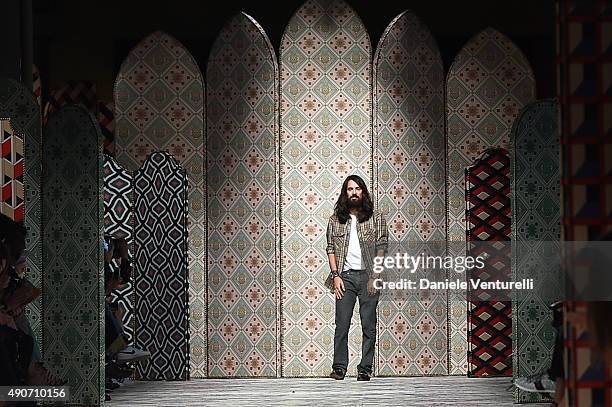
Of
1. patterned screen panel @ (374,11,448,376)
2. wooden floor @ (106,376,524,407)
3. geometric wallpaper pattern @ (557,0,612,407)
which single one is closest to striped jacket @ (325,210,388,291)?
patterned screen panel @ (374,11,448,376)

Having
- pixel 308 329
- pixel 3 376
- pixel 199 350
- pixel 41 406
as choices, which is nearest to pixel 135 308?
pixel 199 350

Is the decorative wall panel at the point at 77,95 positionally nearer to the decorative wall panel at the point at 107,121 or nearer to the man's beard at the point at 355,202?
the decorative wall panel at the point at 107,121

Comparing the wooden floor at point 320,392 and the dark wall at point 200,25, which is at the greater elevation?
the dark wall at point 200,25

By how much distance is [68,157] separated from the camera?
6.88m

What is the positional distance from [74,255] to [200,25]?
314cm

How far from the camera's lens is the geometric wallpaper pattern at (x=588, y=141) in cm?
440

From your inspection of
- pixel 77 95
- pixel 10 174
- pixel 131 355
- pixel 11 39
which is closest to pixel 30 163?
pixel 10 174

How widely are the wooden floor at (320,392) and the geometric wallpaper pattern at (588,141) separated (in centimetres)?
285

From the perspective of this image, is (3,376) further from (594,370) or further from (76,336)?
(594,370)

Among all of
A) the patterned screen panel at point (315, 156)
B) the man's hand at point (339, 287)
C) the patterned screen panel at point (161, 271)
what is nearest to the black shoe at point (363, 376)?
the patterned screen panel at point (315, 156)

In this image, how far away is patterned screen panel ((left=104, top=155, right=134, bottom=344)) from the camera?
8602 millimetres

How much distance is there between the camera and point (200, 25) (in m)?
9.52

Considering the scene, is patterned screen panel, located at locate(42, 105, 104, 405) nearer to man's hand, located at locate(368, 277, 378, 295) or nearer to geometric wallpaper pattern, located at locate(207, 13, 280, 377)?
geometric wallpaper pattern, located at locate(207, 13, 280, 377)

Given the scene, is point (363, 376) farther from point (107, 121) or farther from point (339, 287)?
point (107, 121)
